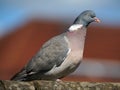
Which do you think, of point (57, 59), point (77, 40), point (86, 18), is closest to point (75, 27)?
point (86, 18)

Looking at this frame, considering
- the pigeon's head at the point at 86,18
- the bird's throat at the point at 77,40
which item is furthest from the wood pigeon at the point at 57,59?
the pigeon's head at the point at 86,18

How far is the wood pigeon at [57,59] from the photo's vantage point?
4727 millimetres

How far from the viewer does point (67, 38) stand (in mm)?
5066

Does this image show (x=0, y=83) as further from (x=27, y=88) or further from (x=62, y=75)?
(x=62, y=75)

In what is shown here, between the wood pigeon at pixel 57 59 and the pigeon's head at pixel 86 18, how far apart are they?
0.44 feet

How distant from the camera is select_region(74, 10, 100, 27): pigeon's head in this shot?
5.29 m

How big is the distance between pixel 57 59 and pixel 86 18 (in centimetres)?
70

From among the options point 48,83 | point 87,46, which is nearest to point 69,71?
point 48,83

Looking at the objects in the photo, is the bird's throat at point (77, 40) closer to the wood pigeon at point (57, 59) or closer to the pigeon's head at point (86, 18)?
the wood pigeon at point (57, 59)

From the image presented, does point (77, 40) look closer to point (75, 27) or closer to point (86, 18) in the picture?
point (75, 27)

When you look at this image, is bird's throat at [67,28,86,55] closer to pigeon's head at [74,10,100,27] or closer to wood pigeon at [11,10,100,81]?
wood pigeon at [11,10,100,81]

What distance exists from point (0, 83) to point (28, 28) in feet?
38.9

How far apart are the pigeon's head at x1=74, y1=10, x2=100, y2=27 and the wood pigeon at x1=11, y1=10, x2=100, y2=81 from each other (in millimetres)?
135

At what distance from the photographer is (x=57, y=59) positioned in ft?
16.0
